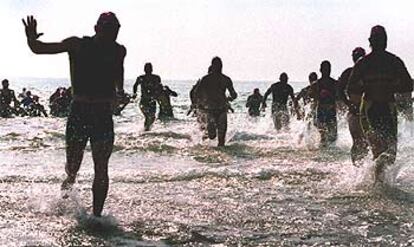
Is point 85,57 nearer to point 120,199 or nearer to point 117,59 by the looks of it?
point 117,59

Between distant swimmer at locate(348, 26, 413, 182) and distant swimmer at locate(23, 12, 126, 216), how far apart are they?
3361 millimetres

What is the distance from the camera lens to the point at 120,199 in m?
8.25

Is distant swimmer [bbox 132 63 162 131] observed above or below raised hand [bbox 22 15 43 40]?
below

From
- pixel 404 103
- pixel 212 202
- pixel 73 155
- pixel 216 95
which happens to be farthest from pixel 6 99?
pixel 73 155

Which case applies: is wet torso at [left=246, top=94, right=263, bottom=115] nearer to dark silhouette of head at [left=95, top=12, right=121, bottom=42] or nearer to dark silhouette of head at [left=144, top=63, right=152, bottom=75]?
dark silhouette of head at [left=144, top=63, right=152, bottom=75]

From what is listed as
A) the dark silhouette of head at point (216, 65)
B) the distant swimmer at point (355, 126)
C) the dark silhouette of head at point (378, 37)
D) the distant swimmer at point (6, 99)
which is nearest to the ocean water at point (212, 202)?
the distant swimmer at point (355, 126)

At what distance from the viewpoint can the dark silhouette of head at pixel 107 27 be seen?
22.0 ft

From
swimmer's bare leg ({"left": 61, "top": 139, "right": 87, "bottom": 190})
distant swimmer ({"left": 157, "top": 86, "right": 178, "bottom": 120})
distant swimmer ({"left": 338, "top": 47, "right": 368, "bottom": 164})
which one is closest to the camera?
swimmer's bare leg ({"left": 61, "top": 139, "right": 87, "bottom": 190})

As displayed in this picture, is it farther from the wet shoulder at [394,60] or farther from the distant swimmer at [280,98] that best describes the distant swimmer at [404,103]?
the distant swimmer at [280,98]

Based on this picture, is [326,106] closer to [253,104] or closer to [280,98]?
[280,98]

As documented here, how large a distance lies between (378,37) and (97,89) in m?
3.65

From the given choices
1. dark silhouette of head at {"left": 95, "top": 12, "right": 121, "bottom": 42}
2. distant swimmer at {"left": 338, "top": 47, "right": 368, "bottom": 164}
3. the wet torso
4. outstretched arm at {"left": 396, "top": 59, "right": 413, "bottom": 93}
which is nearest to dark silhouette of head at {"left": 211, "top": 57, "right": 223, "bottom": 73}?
distant swimmer at {"left": 338, "top": 47, "right": 368, "bottom": 164}

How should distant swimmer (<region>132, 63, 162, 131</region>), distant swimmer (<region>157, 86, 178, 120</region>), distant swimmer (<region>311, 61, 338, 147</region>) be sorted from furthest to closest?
distant swimmer (<region>157, 86, 178, 120</region>), distant swimmer (<region>132, 63, 162, 131</region>), distant swimmer (<region>311, 61, 338, 147</region>)

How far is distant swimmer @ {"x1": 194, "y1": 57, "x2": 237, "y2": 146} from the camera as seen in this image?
15836 millimetres
